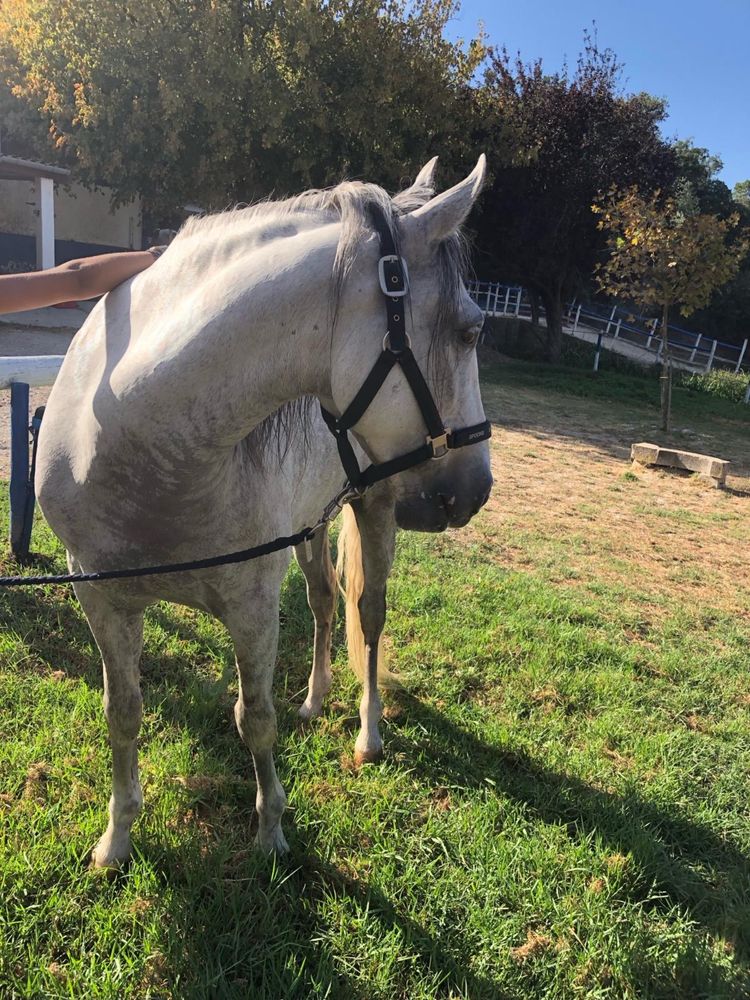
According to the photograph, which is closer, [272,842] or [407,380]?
[407,380]

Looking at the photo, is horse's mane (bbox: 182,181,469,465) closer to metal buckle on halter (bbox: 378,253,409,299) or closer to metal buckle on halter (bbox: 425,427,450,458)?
metal buckle on halter (bbox: 378,253,409,299)

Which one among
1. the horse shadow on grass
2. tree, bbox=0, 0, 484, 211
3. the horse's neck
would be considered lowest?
the horse shadow on grass

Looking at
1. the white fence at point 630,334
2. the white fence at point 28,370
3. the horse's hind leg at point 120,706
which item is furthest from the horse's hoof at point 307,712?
the white fence at point 630,334

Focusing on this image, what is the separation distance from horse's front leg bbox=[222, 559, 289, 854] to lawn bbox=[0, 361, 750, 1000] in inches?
5.1

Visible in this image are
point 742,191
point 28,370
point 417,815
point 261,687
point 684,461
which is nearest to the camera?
point 261,687

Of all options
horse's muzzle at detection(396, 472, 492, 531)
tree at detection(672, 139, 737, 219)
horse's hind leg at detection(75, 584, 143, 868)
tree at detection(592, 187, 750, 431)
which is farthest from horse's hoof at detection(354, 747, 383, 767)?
tree at detection(672, 139, 737, 219)

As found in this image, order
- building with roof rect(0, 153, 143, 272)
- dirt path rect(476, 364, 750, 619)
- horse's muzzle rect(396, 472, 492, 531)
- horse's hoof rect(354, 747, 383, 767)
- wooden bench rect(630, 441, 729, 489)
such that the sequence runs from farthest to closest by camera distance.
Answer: building with roof rect(0, 153, 143, 272)
wooden bench rect(630, 441, 729, 489)
dirt path rect(476, 364, 750, 619)
horse's hoof rect(354, 747, 383, 767)
horse's muzzle rect(396, 472, 492, 531)

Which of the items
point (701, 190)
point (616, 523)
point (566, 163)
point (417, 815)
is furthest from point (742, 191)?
point (417, 815)

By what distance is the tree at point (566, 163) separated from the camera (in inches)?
804

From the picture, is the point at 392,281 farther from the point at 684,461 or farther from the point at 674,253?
the point at 674,253

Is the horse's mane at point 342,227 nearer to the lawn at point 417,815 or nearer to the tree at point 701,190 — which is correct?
the lawn at point 417,815

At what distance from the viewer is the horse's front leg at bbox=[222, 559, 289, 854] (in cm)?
188

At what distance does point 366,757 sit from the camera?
2691mm

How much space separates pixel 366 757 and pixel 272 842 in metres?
0.61
